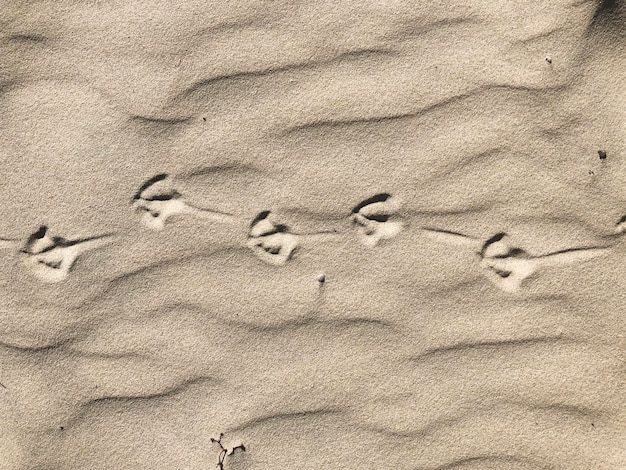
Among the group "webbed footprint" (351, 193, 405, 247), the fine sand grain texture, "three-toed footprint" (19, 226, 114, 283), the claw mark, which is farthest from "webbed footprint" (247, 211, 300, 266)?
the claw mark

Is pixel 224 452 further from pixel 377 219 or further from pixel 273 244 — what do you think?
pixel 377 219

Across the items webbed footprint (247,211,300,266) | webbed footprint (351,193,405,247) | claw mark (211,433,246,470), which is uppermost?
webbed footprint (351,193,405,247)

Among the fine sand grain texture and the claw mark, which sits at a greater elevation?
the fine sand grain texture

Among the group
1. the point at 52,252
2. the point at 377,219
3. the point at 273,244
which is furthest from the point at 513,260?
the point at 52,252

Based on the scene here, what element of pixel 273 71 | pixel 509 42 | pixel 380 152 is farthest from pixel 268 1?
pixel 509 42

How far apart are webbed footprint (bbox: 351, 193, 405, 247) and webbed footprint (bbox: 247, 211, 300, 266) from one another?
19 centimetres

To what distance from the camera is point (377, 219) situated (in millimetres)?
1760

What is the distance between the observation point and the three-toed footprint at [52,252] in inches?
70.3

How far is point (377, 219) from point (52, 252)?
950 mm

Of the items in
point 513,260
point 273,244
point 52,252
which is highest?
point 513,260

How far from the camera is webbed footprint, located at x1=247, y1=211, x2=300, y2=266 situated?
1.76m

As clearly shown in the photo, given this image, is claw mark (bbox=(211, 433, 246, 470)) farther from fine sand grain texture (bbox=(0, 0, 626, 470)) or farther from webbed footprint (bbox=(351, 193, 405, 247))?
webbed footprint (bbox=(351, 193, 405, 247))

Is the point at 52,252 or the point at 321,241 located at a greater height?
the point at 321,241

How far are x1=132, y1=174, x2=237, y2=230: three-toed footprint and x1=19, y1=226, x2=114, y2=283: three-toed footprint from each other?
12cm
